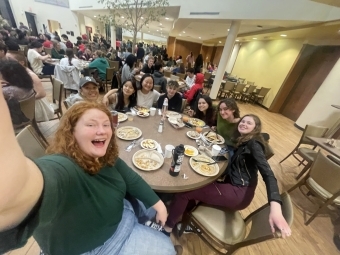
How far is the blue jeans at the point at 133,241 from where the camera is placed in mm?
840

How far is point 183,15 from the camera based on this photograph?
5.12m

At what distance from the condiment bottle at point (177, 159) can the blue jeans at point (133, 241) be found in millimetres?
406

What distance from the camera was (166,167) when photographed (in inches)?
45.9

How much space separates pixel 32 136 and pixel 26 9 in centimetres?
1648

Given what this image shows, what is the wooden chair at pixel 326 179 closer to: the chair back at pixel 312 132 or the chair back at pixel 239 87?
the chair back at pixel 312 132

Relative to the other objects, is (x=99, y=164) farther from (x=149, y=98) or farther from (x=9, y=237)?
(x=149, y=98)

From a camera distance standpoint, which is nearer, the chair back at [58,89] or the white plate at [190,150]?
the white plate at [190,150]

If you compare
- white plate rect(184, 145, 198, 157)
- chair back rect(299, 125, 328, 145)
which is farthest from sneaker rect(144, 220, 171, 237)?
chair back rect(299, 125, 328, 145)

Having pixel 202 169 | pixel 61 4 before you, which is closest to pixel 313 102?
pixel 202 169

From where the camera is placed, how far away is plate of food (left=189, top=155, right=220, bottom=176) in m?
1.17

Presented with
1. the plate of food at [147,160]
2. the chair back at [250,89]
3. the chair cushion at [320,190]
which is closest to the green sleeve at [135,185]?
the plate of food at [147,160]

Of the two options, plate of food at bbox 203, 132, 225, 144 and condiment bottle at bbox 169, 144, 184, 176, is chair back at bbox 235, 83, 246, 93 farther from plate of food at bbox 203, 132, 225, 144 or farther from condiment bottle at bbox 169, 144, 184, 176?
condiment bottle at bbox 169, 144, 184, 176

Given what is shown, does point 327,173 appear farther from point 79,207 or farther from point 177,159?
point 79,207

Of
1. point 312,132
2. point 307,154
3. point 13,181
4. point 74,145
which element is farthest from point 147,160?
point 312,132
